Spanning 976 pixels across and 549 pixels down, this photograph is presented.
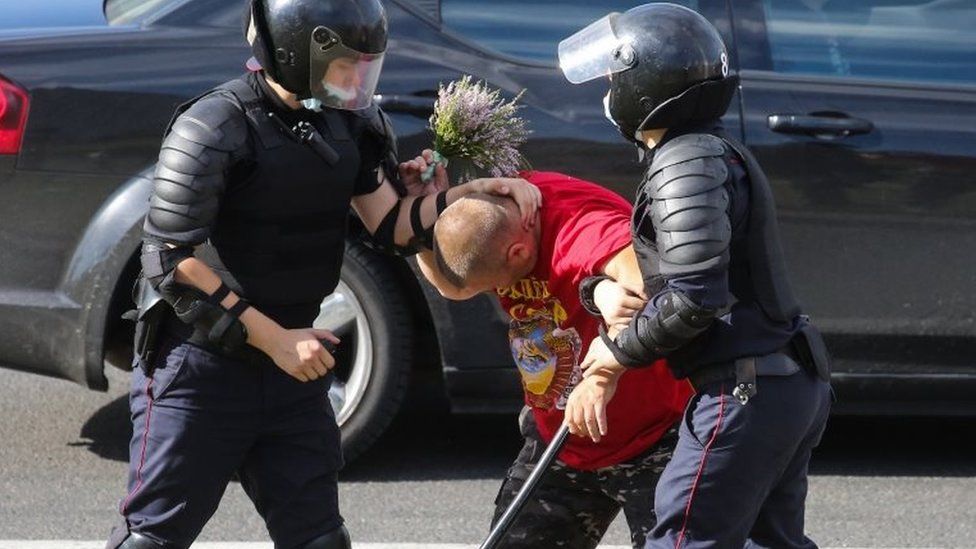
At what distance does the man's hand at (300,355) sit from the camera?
11.3ft

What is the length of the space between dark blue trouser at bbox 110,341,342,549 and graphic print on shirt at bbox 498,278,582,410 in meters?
0.43

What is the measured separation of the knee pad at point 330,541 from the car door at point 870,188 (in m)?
1.94

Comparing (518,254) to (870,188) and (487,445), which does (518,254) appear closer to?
(870,188)

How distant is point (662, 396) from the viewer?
11.7 ft

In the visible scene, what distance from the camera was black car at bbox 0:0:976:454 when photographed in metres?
5.02

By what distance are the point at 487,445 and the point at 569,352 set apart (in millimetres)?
2160

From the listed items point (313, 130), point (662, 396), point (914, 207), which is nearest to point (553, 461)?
point (662, 396)

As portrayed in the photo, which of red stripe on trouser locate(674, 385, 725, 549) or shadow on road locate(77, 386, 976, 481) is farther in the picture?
shadow on road locate(77, 386, 976, 481)

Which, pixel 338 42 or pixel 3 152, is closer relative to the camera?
pixel 338 42

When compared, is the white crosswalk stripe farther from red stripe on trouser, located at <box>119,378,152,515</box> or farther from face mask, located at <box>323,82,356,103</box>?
face mask, located at <box>323,82,356,103</box>

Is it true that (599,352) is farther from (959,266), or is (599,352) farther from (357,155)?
(959,266)

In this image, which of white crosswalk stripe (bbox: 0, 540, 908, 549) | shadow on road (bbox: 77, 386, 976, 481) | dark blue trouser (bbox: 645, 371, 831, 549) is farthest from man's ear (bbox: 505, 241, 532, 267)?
shadow on road (bbox: 77, 386, 976, 481)

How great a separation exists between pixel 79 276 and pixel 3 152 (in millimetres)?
407

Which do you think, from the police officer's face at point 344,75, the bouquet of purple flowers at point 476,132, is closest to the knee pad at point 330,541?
the bouquet of purple flowers at point 476,132
